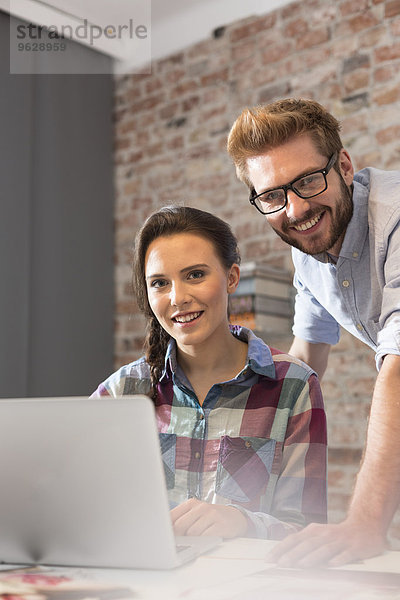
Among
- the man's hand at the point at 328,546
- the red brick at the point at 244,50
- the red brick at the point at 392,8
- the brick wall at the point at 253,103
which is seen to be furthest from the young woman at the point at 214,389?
the red brick at the point at 244,50

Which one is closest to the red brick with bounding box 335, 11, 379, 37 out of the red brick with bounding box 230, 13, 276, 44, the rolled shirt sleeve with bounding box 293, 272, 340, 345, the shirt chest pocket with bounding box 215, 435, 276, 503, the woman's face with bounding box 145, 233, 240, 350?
the red brick with bounding box 230, 13, 276, 44

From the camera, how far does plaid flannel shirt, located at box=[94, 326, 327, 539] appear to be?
1.41 metres

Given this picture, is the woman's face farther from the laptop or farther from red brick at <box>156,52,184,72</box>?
red brick at <box>156,52,184,72</box>

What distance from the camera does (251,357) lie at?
158 centimetres

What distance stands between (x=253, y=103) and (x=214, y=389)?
215 centimetres

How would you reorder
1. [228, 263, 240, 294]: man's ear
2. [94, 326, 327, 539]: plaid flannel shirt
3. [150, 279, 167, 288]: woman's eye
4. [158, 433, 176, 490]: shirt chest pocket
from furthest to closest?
[228, 263, 240, 294]: man's ear < [150, 279, 167, 288]: woman's eye < [158, 433, 176, 490]: shirt chest pocket < [94, 326, 327, 539]: plaid flannel shirt

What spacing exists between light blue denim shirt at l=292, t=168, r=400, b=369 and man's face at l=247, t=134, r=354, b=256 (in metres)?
0.05

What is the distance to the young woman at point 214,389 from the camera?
144 centimetres

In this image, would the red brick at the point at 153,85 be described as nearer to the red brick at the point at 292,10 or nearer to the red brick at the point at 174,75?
the red brick at the point at 174,75

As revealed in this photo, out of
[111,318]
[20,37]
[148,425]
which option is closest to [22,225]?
[111,318]

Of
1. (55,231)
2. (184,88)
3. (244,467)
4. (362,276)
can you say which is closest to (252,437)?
(244,467)

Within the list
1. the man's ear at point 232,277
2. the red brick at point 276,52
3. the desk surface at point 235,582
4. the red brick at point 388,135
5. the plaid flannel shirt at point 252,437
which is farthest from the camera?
the red brick at point 276,52

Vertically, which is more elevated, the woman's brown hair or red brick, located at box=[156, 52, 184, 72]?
red brick, located at box=[156, 52, 184, 72]

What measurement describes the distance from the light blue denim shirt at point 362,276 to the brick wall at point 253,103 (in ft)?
3.11
